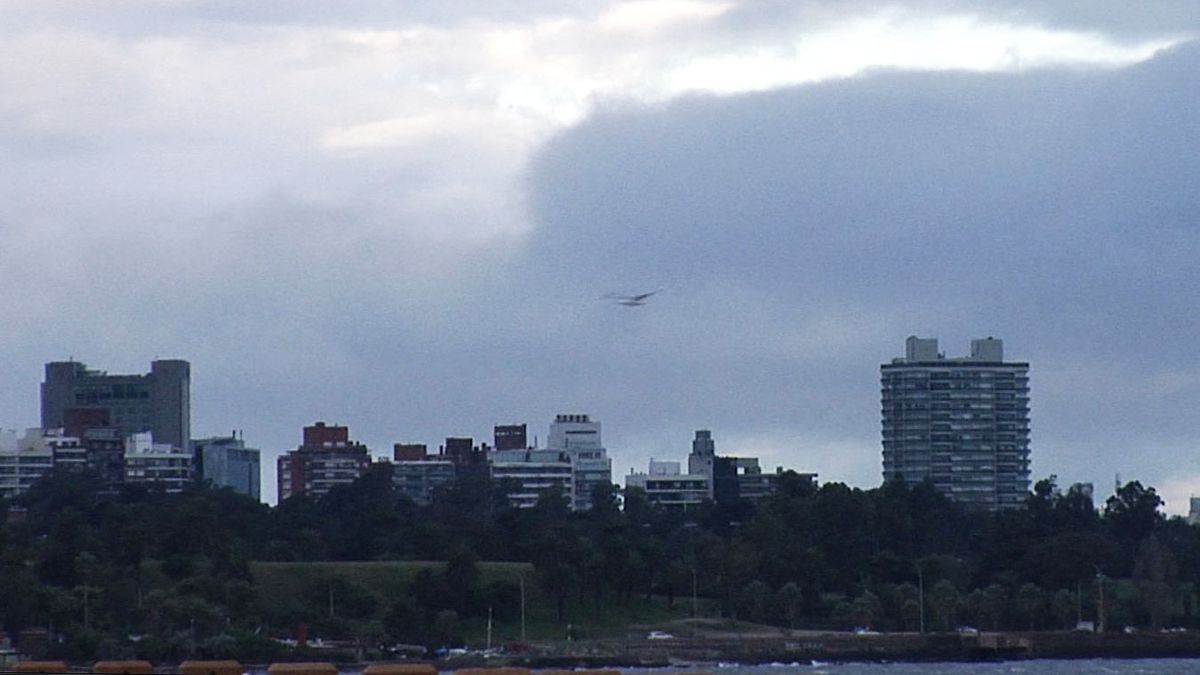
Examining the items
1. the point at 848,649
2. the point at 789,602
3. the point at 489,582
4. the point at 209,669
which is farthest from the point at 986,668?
the point at 209,669

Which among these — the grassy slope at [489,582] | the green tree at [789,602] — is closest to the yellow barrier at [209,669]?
the grassy slope at [489,582]

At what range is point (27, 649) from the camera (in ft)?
512

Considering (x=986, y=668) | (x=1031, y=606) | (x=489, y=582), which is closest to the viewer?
(x=986, y=668)

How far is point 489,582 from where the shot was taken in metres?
185

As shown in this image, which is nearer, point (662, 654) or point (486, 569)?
point (662, 654)

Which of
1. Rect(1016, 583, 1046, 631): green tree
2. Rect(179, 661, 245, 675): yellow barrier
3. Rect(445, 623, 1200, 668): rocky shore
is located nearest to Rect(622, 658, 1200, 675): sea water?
Rect(445, 623, 1200, 668): rocky shore

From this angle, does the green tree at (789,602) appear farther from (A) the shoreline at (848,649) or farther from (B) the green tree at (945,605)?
(B) the green tree at (945,605)

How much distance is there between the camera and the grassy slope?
178375mm

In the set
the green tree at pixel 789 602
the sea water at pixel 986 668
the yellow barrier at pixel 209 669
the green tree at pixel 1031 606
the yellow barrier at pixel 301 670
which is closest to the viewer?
the yellow barrier at pixel 301 670

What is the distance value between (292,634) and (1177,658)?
6274 centimetres

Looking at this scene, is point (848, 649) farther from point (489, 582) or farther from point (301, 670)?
point (301, 670)

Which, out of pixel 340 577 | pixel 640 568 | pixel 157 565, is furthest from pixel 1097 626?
pixel 157 565

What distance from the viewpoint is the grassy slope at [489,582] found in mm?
178375

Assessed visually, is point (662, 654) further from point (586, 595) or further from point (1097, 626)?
point (1097, 626)
